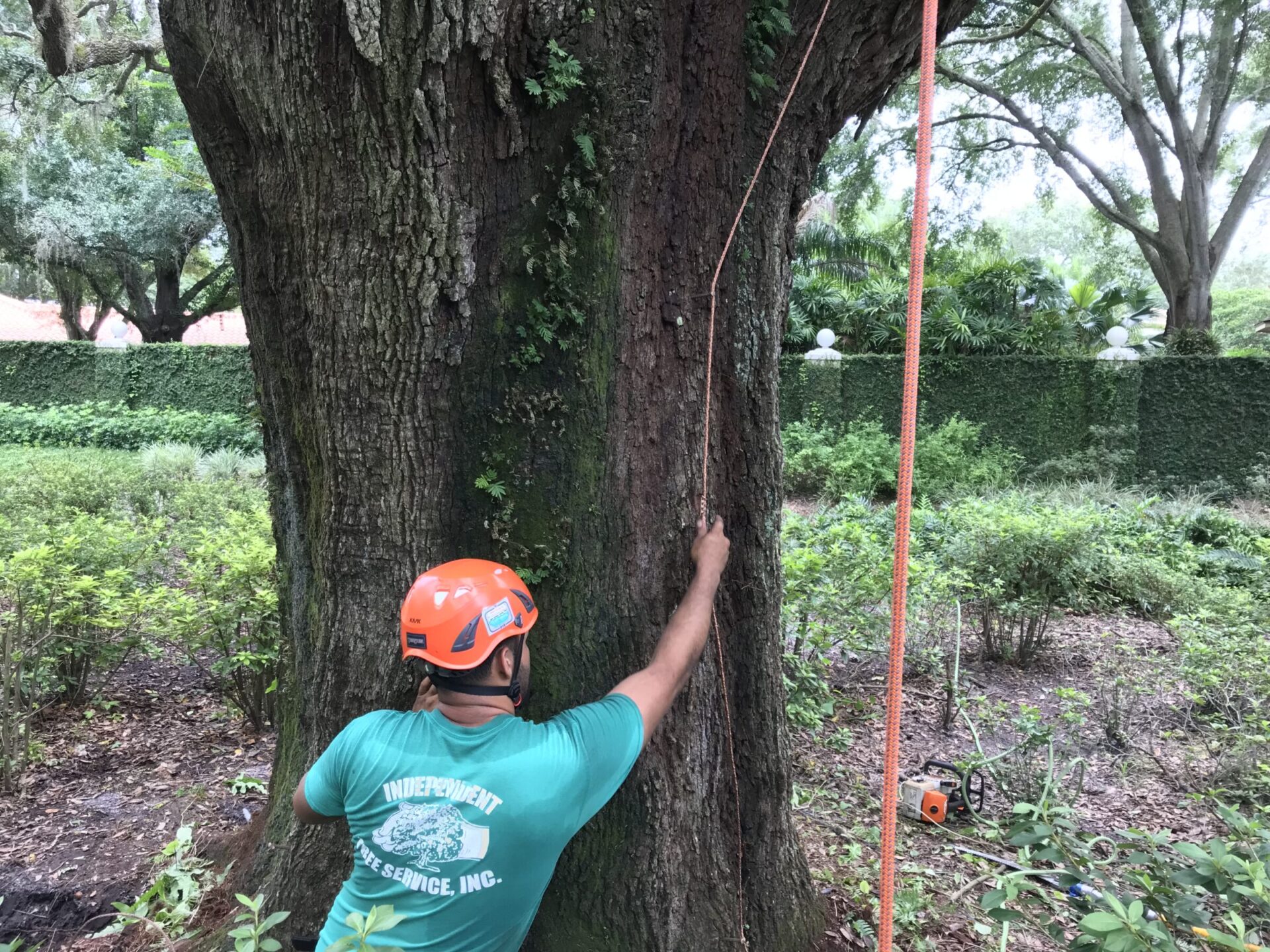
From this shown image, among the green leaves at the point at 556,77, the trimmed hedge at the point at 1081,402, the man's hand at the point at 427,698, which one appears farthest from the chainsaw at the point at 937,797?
the trimmed hedge at the point at 1081,402

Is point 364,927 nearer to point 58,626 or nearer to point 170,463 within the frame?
point 58,626

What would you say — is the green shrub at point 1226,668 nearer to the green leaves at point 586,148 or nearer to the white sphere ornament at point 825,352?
the green leaves at point 586,148

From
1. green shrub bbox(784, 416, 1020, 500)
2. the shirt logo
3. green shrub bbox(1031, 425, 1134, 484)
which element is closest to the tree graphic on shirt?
the shirt logo

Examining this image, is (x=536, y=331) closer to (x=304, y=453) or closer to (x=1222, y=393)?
(x=304, y=453)

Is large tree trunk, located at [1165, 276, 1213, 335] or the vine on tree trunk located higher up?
large tree trunk, located at [1165, 276, 1213, 335]

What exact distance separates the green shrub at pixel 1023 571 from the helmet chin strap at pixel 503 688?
4.76 m

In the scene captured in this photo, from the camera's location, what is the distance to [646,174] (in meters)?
2.04

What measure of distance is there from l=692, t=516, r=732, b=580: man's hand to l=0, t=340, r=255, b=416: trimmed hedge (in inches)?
709

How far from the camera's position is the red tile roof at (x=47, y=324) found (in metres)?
35.5

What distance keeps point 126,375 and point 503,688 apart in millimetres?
21792

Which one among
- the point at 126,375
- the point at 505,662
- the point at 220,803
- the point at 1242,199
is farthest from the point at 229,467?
the point at 1242,199

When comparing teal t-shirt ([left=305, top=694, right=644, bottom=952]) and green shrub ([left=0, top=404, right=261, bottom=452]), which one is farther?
green shrub ([left=0, top=404, right=261, bottom=452])

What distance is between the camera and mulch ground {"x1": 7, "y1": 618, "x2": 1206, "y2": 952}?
298 cm

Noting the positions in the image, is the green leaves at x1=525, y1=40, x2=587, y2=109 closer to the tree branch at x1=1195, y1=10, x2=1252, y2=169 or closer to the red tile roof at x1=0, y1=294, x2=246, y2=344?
Result: the tree branch at x1=1195, y1=10, x2=1252, y2=169
